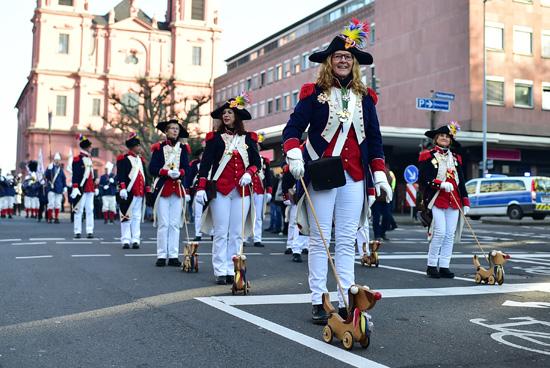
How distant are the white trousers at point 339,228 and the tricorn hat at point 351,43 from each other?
1.00 metres

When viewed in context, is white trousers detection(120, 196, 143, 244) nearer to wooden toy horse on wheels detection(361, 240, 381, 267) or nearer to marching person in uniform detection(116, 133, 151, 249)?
marching person in uniform detection(116, 133, 151, 249)

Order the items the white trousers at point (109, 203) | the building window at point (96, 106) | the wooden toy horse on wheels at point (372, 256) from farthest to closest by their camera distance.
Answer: the building window at point (96, 106), the white trousers at point (109, 203), the wooden toy horse on wheels at point (372, 256)

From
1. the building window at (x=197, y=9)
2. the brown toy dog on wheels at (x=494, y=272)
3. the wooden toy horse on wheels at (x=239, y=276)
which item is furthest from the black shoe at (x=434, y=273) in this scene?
the building window at (x=197, y=9)

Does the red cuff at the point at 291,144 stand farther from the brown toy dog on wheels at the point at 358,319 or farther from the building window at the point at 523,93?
the building window at the point at 523,93

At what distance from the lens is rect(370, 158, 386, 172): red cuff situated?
5.59 metres

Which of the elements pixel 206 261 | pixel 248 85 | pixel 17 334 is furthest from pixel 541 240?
pixel 248 85

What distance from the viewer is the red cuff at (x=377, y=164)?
18.4 ft

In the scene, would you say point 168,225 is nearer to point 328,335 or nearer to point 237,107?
point 237,107

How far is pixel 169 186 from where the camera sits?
10219 mm

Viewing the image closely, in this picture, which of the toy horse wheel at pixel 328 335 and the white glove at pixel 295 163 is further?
the white glove at pixel 295 163

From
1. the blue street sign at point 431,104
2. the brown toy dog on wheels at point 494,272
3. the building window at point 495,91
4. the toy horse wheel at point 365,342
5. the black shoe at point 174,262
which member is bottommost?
the toy horse wheel at point 365,342

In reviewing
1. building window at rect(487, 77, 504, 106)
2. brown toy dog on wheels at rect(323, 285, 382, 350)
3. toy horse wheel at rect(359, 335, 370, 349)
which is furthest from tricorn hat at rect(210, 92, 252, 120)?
building window at rect(487, 77, 504, 106)

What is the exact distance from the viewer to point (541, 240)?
58.8ft

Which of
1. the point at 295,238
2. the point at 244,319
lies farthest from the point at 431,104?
the point at 244,319
